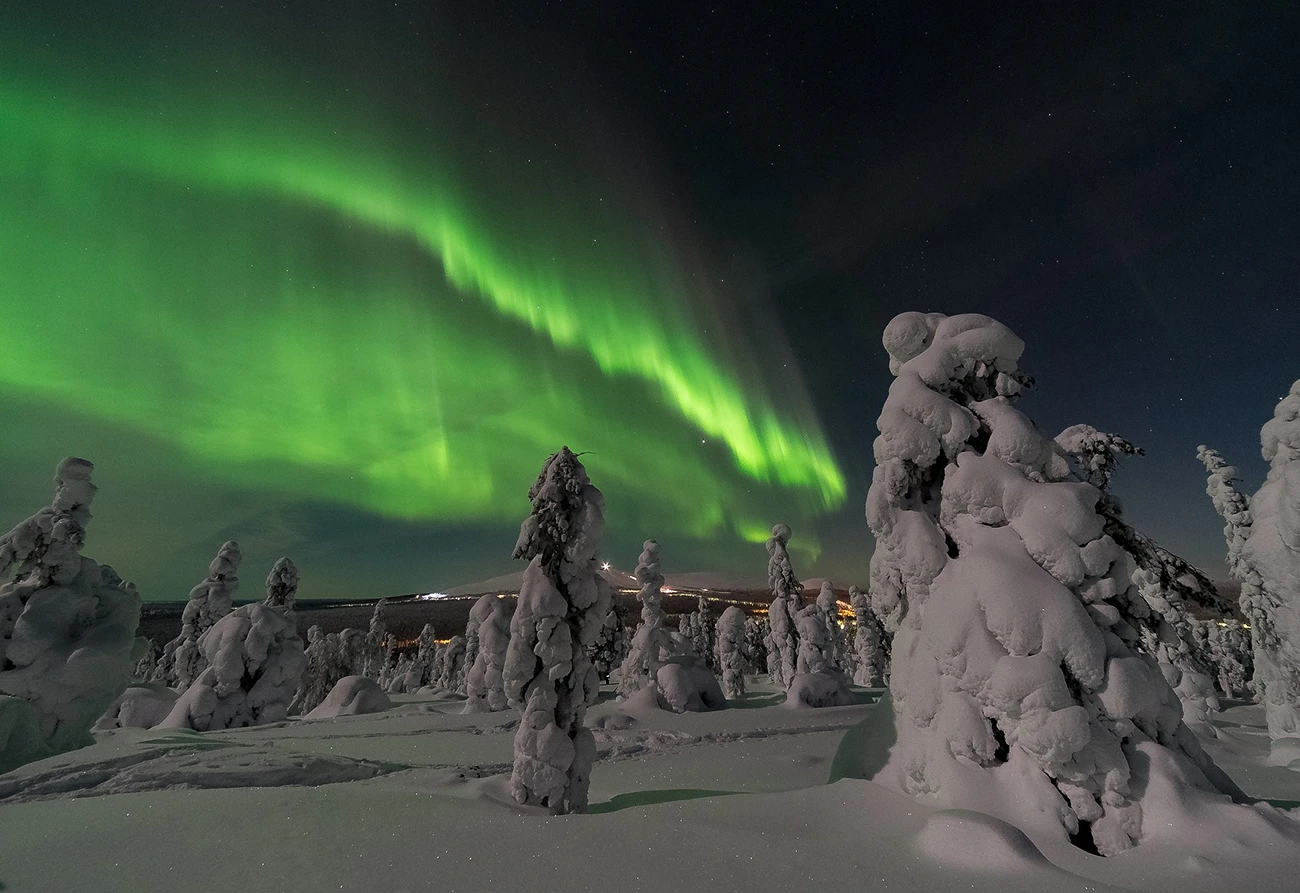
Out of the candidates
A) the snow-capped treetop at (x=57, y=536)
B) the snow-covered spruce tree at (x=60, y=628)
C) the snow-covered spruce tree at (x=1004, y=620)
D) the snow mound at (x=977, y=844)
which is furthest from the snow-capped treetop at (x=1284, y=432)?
the snow-capped treetop at (x=57, y=536)

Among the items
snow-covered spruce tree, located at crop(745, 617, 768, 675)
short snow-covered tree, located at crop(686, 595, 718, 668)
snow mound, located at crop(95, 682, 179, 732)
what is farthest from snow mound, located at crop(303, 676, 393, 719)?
snow-covered spruce tree, located at crop(745, 617, 768, 675)

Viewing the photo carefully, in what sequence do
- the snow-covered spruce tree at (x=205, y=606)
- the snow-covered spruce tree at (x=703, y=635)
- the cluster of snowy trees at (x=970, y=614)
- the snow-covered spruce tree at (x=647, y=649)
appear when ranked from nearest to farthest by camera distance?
1. the cluster of snowy trees at (x=970, y=614)
2. the snow-covered spruce tree at (x=647, y=649)
3. the snow-covered spruce tree at (x=205, y=606)
4. the snow-covered spruce tree at (x=703, y=635)

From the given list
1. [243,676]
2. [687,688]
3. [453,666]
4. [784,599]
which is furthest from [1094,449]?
[453,666]

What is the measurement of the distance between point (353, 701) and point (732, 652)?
23361 mm

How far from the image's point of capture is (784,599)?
36.8 metres

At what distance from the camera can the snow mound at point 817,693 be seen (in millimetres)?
26859

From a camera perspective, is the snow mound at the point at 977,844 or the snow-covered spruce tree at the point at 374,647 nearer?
the snow mound at the point at 977,844

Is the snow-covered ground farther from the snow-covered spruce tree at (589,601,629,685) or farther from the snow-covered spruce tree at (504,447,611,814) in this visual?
the snow-covered spruce tree at (589,601,629,685)

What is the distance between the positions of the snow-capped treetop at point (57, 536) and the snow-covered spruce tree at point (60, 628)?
0.02 metres

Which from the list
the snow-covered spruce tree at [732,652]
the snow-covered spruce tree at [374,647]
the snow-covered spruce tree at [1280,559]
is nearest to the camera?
the snow-covered spruce tree at [1280,559]

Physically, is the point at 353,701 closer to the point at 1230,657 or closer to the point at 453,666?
the point at 453,666

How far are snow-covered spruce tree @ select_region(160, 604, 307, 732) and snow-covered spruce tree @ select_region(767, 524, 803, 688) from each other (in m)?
27.7

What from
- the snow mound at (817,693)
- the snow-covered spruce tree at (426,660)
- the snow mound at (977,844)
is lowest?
the snow-covered spruce tree at (426,660)

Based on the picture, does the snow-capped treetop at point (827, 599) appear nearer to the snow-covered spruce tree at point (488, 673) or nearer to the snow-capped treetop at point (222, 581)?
the snow-covered spruce tree at point (488, 673)
